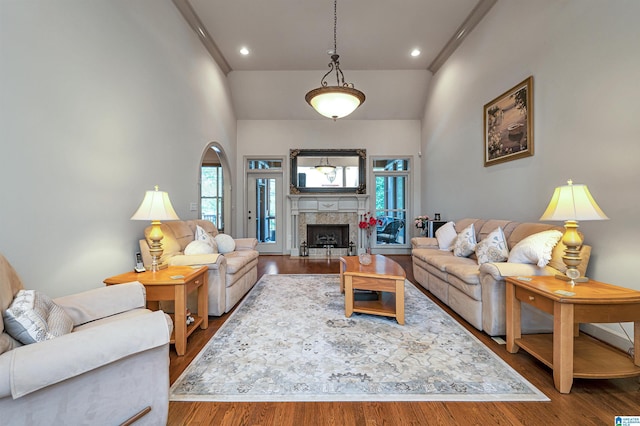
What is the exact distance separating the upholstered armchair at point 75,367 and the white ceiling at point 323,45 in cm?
435

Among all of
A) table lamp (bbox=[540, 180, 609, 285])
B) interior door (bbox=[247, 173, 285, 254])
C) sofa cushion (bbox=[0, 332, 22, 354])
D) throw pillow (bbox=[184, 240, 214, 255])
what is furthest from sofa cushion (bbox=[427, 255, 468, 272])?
interior door (bbox=[247, 173, 285, 254])

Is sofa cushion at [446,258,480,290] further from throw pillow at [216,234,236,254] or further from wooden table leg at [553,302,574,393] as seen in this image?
throw pillow at [216,234,236,254]

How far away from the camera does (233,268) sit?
10.4ft

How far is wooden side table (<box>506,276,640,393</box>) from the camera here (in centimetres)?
173

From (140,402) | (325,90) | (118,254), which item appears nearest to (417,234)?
(325,90)

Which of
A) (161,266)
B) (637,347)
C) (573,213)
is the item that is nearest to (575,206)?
(573,213)

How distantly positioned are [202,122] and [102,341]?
14.2 ft

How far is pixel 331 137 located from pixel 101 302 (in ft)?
19.7

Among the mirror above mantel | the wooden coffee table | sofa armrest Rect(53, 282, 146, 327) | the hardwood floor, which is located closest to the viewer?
the hardwood floor

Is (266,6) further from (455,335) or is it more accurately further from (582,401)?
(582,401)

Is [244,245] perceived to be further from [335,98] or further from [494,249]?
[494,249]

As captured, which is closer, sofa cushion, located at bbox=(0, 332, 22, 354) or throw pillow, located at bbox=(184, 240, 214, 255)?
sofa cushion, located at bbox=(0, 332, 22, 354)

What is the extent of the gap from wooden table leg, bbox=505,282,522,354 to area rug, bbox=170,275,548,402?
183mm

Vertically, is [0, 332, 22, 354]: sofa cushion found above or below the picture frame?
below
